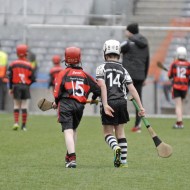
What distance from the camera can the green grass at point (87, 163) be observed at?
831 cm

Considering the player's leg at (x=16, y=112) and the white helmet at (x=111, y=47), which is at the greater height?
the white helmet at (x=111, y=47)

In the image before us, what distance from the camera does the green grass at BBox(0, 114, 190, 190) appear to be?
831cm

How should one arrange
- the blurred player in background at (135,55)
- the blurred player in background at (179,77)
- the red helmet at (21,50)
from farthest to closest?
1. the blurred player in background at (179,77)
2. the red helmet at (21,50)
3. the blurred player in background at (135,55)

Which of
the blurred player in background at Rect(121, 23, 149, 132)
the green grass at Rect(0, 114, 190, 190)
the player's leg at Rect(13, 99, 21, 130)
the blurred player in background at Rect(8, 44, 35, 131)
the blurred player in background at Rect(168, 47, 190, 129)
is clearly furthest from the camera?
the blurred player in background at Rect(168, 47, 190, 129)

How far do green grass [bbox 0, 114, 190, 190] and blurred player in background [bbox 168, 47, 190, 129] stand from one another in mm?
867

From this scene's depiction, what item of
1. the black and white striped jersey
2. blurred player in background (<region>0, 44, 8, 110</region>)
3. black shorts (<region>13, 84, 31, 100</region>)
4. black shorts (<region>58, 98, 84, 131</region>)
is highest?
the black and white striped jersey

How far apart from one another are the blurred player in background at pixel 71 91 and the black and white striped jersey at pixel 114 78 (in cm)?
18

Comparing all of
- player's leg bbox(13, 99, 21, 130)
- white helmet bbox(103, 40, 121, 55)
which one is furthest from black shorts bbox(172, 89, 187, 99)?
white helmet bbox(103, 40, 121, 55)

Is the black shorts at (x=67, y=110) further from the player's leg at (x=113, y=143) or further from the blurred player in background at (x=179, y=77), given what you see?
the blurred player in background at (x=179, y=77)

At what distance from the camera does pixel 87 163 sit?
1067cm

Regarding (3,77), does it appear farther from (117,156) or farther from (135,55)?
(117,156)

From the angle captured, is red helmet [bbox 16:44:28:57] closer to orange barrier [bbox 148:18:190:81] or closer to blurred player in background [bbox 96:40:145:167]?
blurred player in background [bbox 96:40:145:167]

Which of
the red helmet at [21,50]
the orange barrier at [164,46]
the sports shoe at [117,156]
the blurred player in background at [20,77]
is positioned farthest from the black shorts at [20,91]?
the orange barrier at [164,46]

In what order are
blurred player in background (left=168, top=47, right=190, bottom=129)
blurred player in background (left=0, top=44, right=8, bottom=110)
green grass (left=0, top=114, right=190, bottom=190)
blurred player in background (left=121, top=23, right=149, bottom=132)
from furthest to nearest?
blurred player in background (left=0, top=44, right=8, bottom=110) < blurred player in background (left=168, top=47, right=190, bottom=129) < blurred player in background (left=121, top=23, right=149, bottom=132) < green grass (left=0, top=114, right=190, bottom=190)
